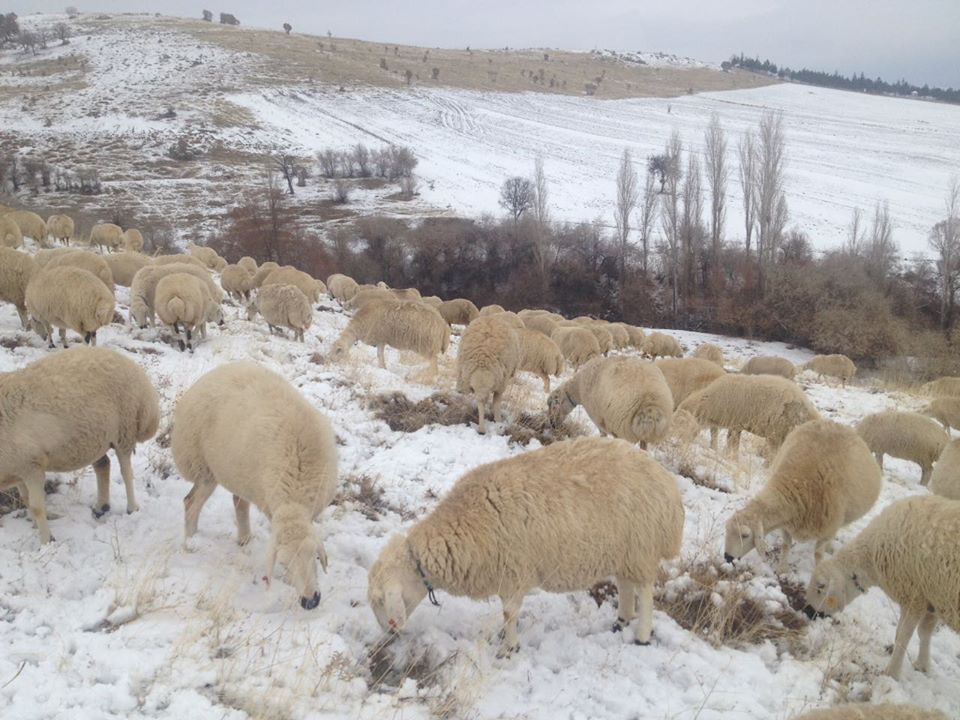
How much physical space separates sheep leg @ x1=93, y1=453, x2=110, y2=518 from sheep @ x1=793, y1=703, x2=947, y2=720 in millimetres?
5775

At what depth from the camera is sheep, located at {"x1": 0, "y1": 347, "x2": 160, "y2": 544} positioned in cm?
483

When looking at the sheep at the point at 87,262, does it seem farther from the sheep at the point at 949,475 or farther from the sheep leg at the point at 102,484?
the sheep at the point at 949,475

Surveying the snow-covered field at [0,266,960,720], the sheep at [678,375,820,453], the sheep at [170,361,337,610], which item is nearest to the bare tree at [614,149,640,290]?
the sheep at [678,375,820,453]

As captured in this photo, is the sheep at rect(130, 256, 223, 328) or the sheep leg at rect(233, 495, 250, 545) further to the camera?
the sheep at rect(130, 256, 223, 328)

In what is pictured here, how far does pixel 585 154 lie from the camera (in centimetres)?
7388

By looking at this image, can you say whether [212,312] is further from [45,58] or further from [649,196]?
[45,58]

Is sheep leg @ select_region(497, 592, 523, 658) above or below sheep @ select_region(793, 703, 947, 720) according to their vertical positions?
below

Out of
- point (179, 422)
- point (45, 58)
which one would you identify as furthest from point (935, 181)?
point (45, 58)

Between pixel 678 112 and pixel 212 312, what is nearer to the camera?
pixel 212 312

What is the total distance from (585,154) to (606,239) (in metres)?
31.6

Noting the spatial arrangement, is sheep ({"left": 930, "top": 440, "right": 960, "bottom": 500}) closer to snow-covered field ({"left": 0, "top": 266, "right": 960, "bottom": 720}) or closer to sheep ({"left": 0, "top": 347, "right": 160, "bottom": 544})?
snow-covered field ({"left": 0, "top": 266, "right": 960, "bottom": 720})

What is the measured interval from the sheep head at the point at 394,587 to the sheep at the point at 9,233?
55.5 ft

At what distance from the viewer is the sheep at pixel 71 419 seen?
15.9 feet

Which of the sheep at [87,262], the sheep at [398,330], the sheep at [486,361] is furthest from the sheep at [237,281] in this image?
the sheep at [486,361]
